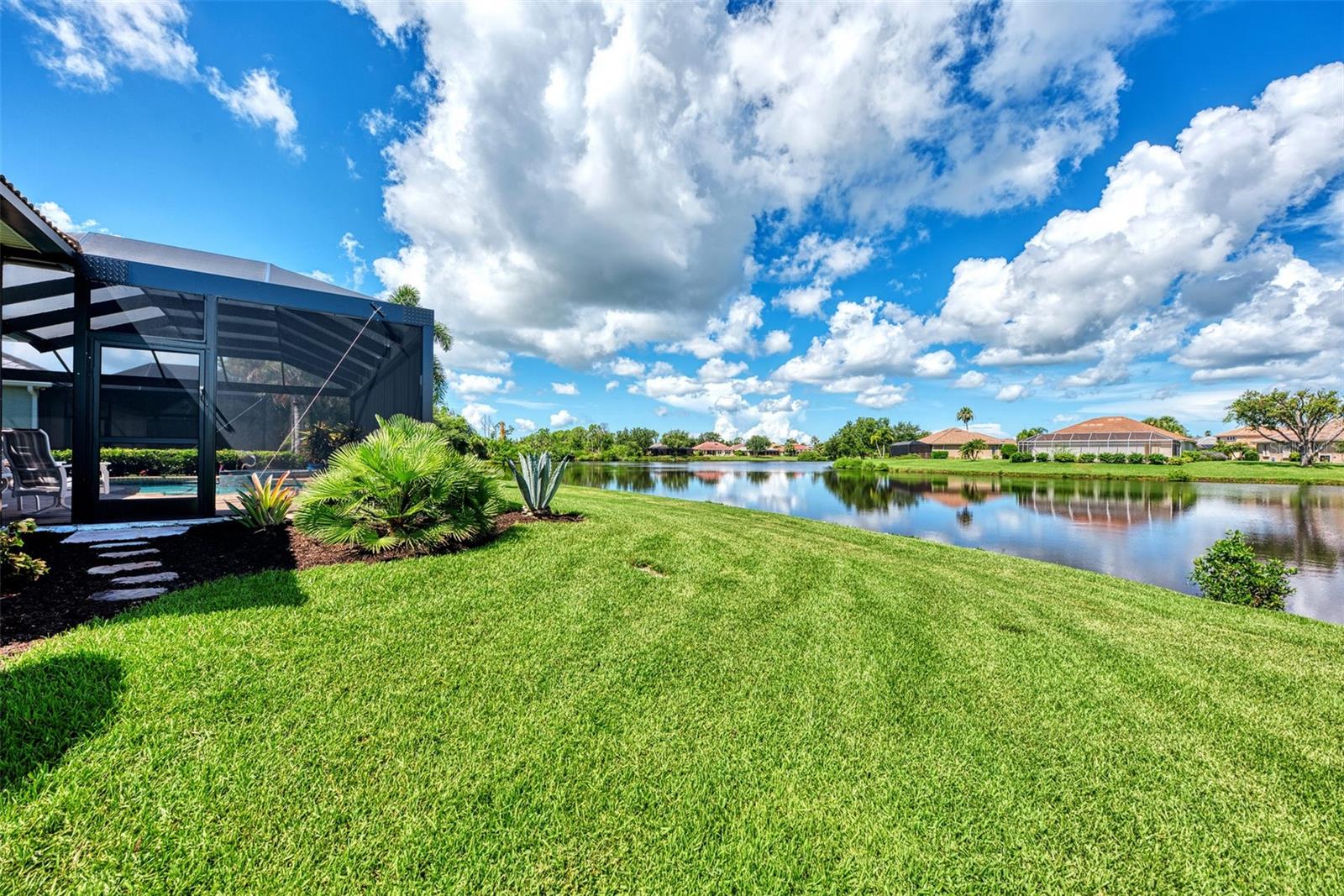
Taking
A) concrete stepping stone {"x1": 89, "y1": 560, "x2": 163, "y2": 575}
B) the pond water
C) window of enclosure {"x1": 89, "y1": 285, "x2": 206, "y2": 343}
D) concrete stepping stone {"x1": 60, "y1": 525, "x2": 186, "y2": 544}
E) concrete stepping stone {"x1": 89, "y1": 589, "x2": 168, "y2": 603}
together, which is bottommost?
the pond water

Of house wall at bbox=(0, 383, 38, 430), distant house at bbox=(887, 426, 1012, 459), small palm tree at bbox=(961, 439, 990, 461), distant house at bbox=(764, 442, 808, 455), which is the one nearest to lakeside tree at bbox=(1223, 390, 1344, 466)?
small palm tree at bbox=(961, 439, 990, 461)

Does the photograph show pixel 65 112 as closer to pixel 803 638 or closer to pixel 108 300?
pixel 108 300

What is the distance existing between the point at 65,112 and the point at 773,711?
1090 cm

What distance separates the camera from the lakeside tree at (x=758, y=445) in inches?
3529

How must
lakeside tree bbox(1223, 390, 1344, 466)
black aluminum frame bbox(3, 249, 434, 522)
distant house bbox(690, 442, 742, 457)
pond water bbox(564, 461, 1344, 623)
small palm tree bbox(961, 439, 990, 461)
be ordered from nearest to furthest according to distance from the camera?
black aluminum frame bbox(3, 249, 434, 522), pond water bbox(564, 461, 1344, 623), lakeside tree bbox(1223, 390, 1344, 466), small palm tree bbox(961, 439, 990, 461), distant house bbox(690, 442, 742, 457)

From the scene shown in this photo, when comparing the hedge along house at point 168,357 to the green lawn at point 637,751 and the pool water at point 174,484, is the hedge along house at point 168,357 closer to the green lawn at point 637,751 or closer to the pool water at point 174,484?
the pool water at point 174,484

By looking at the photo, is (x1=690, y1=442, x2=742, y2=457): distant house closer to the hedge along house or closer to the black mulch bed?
the hedge along house

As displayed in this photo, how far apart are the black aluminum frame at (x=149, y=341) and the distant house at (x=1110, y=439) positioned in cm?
6827

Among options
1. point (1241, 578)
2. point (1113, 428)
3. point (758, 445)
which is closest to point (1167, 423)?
point (1113, 428)

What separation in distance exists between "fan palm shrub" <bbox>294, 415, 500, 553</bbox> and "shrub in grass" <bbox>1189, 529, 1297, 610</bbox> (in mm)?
8928

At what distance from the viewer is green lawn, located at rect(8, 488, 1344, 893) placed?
62.1 inches

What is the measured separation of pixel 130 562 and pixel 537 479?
3.64 meters

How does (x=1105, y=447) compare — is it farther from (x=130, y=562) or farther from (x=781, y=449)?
(x=130, y=562)

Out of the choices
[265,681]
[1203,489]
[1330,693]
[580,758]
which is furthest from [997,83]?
[1203,489]
